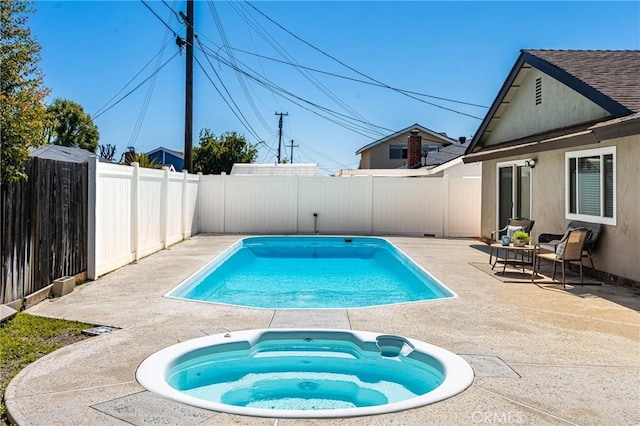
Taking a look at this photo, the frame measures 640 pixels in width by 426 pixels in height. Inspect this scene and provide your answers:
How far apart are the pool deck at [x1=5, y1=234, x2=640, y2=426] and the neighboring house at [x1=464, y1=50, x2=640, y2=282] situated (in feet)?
4.89

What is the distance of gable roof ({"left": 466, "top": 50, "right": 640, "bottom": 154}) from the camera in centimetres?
882

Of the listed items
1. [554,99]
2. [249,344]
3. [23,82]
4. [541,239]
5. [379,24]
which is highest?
[379,24]

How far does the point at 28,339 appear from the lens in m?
5.16

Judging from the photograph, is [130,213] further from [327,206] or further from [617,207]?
[617,207]

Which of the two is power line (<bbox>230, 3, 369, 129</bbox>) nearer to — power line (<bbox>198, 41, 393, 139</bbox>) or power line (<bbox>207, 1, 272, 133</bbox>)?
power line (<bbox>198, 41, 393, 139</bbox>)

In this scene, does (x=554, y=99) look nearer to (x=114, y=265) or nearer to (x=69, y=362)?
(x=114, y=265)

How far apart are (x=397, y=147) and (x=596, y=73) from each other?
23443 millimetres

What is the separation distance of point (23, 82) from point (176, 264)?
570cm

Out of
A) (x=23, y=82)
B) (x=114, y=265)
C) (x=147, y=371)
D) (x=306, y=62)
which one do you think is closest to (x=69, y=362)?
(x=147, y=371)

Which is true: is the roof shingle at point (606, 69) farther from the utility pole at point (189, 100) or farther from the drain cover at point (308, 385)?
the utility pole at point (189, 100)

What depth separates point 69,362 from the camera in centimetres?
446

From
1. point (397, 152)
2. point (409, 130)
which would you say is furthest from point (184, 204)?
point (397, 152)

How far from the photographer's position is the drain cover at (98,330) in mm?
5398

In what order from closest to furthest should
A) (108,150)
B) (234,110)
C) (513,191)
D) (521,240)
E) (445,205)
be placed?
1. (521,240)
2. (513,191)
3. (445,205)
4. (234,110)
5. (108,150)
